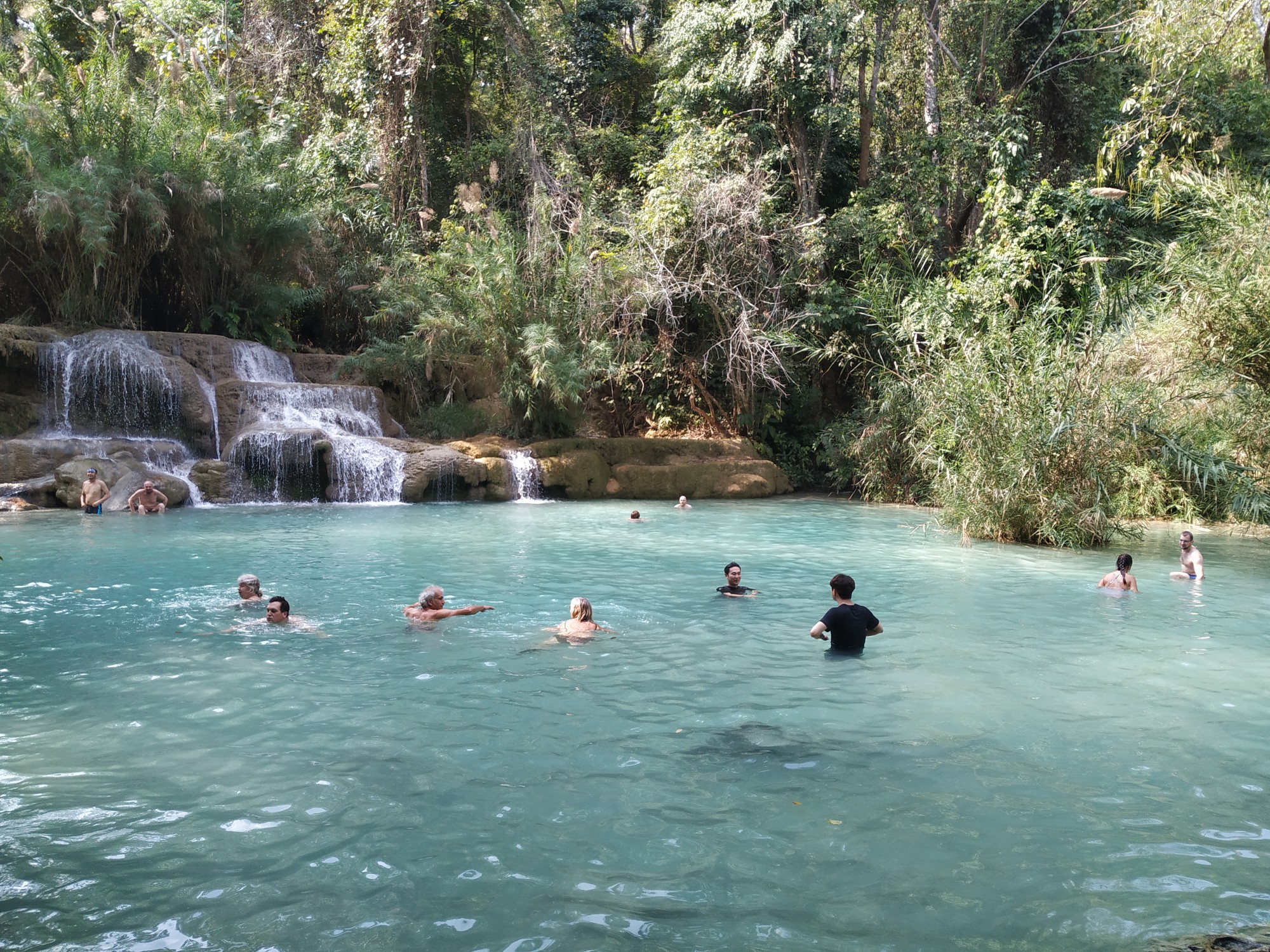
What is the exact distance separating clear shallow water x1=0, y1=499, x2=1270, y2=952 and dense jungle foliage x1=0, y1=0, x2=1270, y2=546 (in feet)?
24.8

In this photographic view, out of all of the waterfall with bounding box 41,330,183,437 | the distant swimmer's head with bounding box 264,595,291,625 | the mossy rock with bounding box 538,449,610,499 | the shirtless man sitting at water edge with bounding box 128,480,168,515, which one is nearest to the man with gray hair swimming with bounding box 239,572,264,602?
the distant swimmer's head with bounding box 264,595,291,625

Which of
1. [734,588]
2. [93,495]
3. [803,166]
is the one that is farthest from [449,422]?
[734,588]

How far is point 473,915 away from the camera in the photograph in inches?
139

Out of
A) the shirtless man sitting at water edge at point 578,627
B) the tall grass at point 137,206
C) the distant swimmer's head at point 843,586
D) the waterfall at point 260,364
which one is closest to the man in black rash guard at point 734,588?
the shirtless man sitting at water edge at point 578,627

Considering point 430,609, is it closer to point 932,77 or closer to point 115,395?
point 115,395

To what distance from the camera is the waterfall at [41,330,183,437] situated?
17.3 metres

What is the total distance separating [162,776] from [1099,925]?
4180 millimetres

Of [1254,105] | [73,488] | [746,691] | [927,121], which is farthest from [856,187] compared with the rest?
[746,691]

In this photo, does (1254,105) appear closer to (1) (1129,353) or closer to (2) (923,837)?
(1) (1129,353)

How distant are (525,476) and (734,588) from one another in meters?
10.1

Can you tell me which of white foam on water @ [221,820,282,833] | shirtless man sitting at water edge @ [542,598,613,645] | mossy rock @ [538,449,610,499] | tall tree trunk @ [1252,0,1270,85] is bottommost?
white foam on water @ [221,820,282,833]

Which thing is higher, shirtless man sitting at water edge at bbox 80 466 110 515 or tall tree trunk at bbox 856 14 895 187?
tall tree trunk at bbox 856 14 895 187

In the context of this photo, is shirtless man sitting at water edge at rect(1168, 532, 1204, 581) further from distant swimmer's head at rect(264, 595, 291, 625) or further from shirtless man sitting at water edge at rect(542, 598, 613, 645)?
distant swimmer's head at rect(264, 595, 291, 625)

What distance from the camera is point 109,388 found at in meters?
17.6
